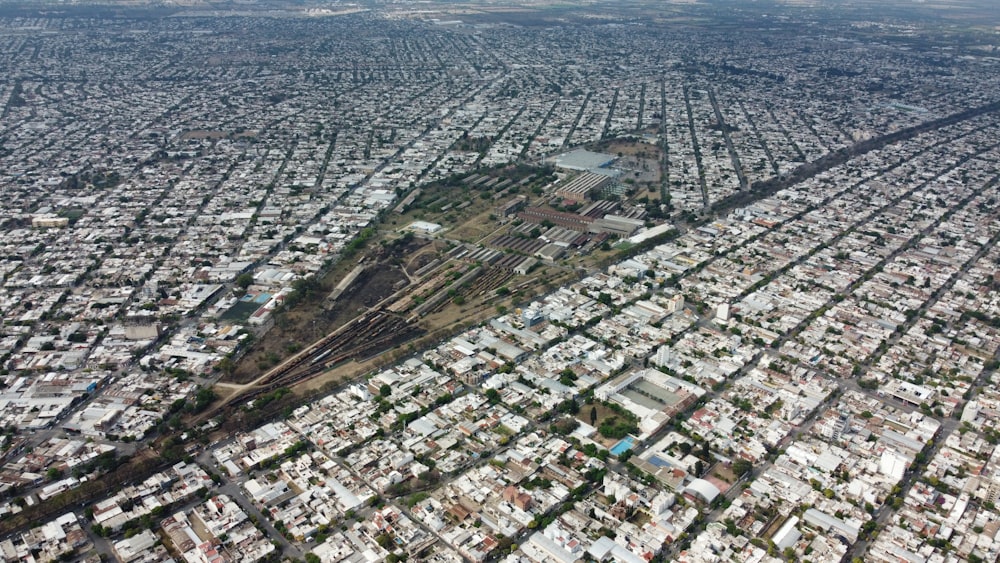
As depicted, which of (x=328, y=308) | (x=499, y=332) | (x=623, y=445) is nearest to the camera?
(x=623, y=445)

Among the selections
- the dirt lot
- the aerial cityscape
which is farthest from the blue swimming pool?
the dirt lot

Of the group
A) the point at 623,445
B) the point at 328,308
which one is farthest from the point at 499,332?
the point at 623,445

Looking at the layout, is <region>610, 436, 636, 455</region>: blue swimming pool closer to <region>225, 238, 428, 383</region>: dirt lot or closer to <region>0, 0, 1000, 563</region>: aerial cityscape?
<region>0, 0, 1000, 563</region>: aerial cityscape

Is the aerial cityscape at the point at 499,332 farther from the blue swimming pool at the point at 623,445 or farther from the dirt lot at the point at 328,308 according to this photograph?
the blue swimming pool at the point at 623,445

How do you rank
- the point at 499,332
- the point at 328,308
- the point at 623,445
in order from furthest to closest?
1. the point at 328,308
2. the point at 499,332
3. the point at 623,445

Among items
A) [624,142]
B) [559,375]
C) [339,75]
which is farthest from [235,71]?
[559,375]

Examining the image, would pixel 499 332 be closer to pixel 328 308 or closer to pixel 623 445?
pixel 328 308

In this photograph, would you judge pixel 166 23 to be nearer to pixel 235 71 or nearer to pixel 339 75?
pixel 235 71

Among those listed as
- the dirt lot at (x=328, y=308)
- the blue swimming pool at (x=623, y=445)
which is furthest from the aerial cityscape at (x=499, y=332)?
the blue swimming pool at (x=623, y=445)
